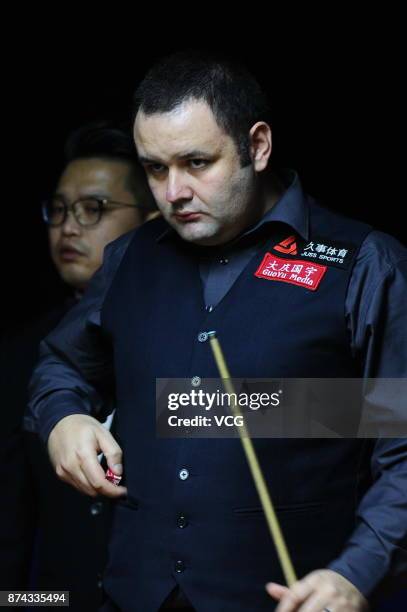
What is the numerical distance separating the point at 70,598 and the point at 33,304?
4.32 ft

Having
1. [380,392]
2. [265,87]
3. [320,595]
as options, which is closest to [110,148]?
[265,87]

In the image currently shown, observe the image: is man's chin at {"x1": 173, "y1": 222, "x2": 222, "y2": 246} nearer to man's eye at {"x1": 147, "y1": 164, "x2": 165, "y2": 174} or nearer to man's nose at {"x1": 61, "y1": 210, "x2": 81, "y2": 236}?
man's eye at {"x1": 147, "y1": 164, "x2": 165, "y2": 174}

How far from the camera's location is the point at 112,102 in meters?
3.90

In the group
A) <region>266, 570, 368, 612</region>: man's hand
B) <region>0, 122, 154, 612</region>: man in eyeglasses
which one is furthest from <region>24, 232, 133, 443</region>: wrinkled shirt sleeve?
<region>266, 570, 368, 612</region>: man's hand

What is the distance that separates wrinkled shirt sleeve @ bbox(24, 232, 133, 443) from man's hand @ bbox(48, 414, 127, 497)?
21cm

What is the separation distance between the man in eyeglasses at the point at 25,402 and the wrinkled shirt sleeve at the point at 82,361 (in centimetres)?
57

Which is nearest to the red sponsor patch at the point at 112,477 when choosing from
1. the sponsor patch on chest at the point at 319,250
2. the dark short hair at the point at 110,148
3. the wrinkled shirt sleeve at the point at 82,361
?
the wrinkled shirt sleeve at the point at 82,361

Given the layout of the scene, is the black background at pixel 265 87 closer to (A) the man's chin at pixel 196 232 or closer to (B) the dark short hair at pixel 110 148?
(B) the dark short hair at pixel 110 148

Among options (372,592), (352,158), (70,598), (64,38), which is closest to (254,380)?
(372,592)

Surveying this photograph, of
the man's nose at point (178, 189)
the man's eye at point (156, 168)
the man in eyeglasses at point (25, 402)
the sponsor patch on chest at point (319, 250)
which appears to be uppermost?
the man's eye at point (156, 168)

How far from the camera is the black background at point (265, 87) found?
12.5 ft

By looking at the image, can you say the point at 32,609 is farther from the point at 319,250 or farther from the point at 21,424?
the point at 319,250

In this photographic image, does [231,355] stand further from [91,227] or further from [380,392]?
[91,227]

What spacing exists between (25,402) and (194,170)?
4.22 feet
